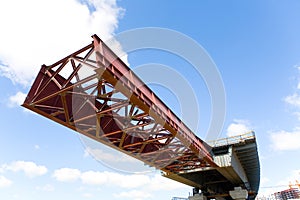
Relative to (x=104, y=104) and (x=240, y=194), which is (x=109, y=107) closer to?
(x=104, y=104)

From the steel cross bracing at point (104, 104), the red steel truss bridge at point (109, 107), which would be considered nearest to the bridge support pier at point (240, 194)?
the red steel truss bridge at point (109, 107)

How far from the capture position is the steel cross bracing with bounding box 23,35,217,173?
9258 millimetres

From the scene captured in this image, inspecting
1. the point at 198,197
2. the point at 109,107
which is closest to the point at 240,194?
the point at 198,197

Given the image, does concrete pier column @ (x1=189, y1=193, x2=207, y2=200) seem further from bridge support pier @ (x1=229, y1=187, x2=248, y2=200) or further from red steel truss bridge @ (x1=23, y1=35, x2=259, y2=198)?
red steel truss bridge @ (x1=23, y1=35, x2=259, y2=198)

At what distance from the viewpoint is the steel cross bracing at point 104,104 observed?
926 cm

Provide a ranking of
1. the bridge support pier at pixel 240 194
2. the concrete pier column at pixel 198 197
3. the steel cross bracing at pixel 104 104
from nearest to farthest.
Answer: the steel cross bracing at pixel 104 104 → the bridge support pier at pixel 240 194 → the concrete pier column at pixel 198 197

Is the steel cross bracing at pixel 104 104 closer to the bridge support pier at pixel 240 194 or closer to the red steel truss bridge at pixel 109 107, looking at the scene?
the red steel truss bridge at pixel 109 107

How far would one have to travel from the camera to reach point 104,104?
11.5 meters

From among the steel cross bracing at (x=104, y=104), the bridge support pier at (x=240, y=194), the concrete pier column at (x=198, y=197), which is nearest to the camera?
the steel cross bracing at (x=104, y=104)

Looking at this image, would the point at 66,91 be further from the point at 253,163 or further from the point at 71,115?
the point at 253,163

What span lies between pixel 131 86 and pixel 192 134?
8420 millimetres

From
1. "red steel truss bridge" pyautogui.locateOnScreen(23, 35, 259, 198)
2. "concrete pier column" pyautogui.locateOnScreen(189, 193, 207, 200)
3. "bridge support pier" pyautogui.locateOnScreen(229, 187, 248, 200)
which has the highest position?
"red steel truss bridge" pyautogui.locateOnScreen(23, 35, 259, 198)

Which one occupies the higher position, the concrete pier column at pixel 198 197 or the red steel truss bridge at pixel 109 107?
the red steel truss bridge at pixel 109 107

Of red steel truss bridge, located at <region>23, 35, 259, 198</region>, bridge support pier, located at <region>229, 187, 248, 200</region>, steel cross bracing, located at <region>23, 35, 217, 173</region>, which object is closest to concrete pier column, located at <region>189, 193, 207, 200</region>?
bridge support pier, located at <region>229, 187, 248, 200</region>
